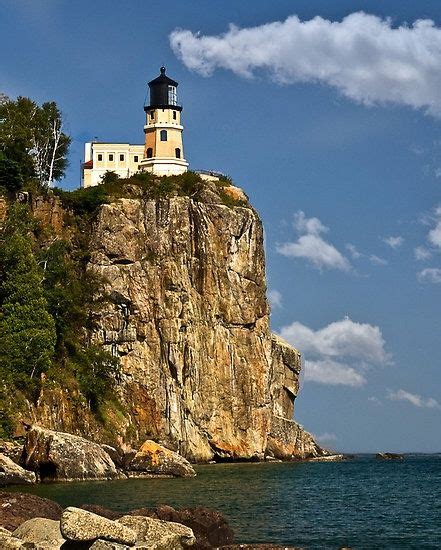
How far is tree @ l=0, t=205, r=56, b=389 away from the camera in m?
71.5

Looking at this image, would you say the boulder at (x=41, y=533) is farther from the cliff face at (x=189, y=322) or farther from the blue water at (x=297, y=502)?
the cliff face at (x=189, y=322)

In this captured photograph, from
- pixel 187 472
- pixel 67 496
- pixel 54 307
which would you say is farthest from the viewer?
pixel 54 307

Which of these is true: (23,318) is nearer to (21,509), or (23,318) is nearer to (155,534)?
(21,509)

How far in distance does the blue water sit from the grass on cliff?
28.0 m

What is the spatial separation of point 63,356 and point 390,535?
46.6 meters

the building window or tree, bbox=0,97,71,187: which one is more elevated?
the building window

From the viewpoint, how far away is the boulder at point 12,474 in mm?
52594

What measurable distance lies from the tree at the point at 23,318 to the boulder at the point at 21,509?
39429 mm

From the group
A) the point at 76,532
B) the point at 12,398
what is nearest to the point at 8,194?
the point at 12,398

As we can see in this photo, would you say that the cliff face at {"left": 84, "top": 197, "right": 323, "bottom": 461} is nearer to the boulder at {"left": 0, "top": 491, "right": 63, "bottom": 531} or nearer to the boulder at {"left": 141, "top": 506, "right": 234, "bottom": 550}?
the boulder at {"left": 0, "top": 491, "right": 63, "bottom": 531}

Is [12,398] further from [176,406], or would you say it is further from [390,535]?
[390,535]

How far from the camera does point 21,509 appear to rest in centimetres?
Answer: 3123

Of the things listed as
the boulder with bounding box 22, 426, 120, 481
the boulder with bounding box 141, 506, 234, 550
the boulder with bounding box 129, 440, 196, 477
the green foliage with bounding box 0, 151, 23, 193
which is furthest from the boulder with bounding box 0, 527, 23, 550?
the green foliage with bounding box 0, 151, 23, 193

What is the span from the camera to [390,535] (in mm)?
38812
